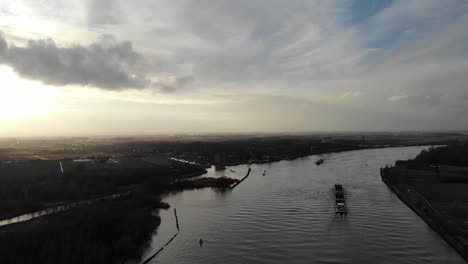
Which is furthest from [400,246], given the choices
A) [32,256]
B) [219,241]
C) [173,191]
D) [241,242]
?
[173,191]

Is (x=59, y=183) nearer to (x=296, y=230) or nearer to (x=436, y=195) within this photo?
(x=296, y=230)

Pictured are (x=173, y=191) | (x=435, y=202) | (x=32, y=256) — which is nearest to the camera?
(x=32, y=256)

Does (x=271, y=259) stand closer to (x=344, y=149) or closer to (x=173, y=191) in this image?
(x=173, y=191)

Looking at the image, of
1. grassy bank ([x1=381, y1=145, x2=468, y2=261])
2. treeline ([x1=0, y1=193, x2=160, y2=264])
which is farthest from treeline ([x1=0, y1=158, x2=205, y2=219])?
grassy bank ([x1=381, y1=145, x2=468, y2=261])

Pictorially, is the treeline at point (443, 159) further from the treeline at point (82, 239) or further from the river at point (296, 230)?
the treeline at point (82, 239)

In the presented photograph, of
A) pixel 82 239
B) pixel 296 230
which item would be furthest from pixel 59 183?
pixel 296 230
